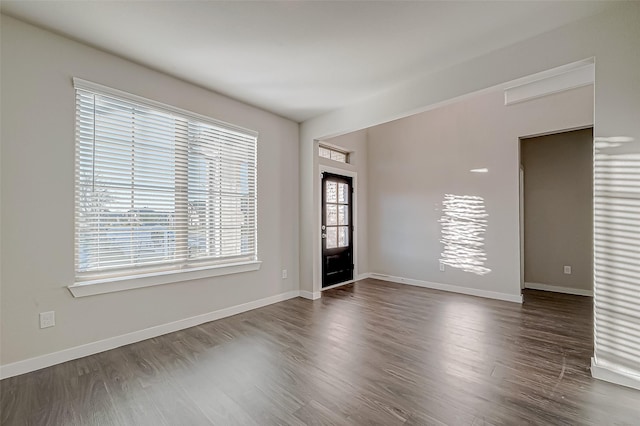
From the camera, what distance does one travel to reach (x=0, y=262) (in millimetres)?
2115

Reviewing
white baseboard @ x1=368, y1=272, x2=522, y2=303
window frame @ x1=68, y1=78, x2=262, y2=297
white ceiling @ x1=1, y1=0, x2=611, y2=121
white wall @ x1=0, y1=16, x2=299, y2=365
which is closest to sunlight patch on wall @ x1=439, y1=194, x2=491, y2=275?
white baseboard @ x1=368, y1=272, x2=522, y2=303

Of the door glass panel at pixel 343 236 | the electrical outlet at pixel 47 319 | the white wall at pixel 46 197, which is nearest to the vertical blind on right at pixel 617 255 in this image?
the door glass panel at pixel 343 236

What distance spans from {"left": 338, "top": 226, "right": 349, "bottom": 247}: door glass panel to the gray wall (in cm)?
324

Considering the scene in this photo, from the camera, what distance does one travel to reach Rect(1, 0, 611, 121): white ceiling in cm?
206

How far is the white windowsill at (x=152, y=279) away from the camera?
2473mm

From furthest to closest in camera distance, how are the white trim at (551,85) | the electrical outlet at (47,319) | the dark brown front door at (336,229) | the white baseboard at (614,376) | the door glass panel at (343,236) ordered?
the door glass panel at (343,236), the dark brown front door at (336,229), the white trim at (551,85), the electrical outlet at (47,319), the white baseboard at (614,376)

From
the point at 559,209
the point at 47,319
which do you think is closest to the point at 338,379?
the point at 47,319

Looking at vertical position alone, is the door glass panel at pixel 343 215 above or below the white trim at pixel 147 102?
below

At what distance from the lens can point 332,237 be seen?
17.1ft

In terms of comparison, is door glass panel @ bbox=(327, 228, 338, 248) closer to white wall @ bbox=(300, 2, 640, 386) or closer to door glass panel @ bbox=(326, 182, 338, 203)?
door glass panel @ bbox=(326, 182, 338, 203)

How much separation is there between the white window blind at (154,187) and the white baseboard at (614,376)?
3606 mm

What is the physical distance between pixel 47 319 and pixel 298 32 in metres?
3.20

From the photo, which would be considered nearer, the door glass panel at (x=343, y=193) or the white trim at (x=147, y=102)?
the white trim at (x=147, y=102)

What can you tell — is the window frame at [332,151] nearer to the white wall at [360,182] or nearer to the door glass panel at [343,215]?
the white wall at [360,182]
